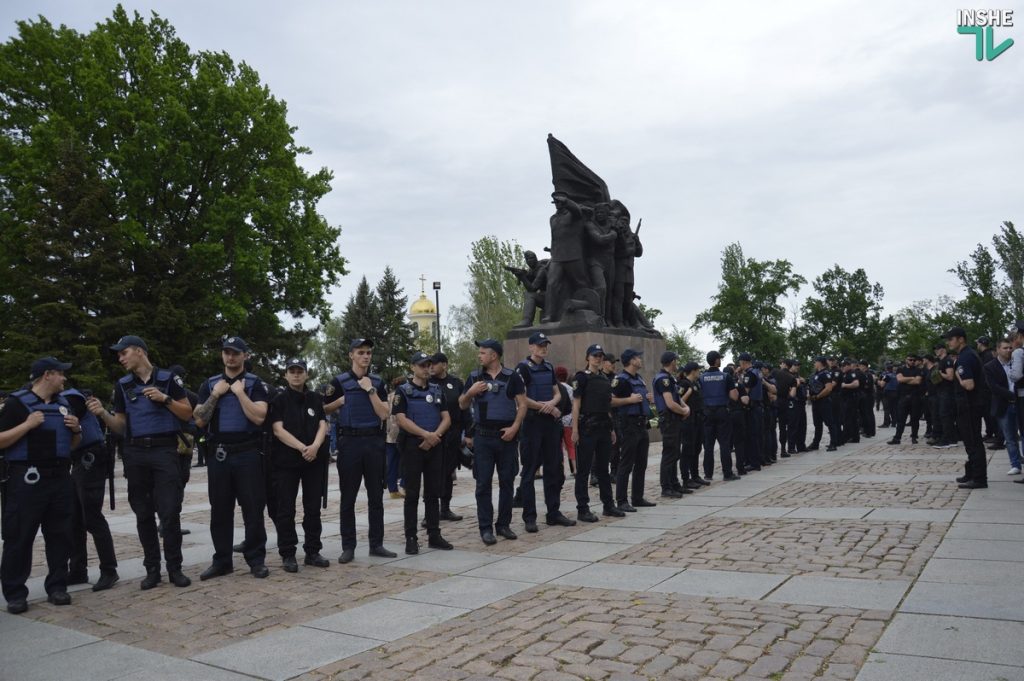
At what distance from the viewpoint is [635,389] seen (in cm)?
963

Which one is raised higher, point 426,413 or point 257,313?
point 257,313

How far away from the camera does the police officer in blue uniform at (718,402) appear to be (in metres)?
12.1

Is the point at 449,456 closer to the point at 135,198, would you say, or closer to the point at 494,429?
the point at 494,429

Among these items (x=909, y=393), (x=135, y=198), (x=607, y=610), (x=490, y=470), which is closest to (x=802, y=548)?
(x=607, y=610)

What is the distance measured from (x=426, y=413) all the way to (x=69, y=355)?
20.7 metres

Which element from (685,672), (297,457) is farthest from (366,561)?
(685,672)

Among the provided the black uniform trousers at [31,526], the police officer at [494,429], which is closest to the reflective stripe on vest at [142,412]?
the black uniform trousers at [31,526]

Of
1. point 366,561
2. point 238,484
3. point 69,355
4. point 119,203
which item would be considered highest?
point 119,203

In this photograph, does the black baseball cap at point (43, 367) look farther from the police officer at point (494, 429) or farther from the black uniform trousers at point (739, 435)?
the black uniform trousers at point (739, 435)

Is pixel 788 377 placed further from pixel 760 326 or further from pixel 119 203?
pixel 760 326

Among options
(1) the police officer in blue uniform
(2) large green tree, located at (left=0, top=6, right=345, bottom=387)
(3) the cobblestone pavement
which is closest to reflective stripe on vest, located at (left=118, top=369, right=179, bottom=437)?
(3) the cobblestone pavement

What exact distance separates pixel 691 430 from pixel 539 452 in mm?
3855

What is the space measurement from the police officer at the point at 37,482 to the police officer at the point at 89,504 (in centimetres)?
41

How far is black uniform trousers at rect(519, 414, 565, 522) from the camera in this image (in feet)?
27.5
